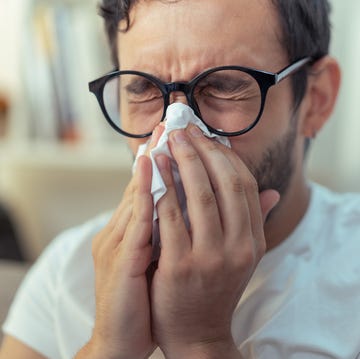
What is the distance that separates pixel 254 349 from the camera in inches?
37.6

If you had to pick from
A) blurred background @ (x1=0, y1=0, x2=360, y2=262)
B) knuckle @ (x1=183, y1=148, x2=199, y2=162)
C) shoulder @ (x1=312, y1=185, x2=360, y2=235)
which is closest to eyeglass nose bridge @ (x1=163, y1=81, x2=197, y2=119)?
knuckle @ (x1=183, y1=148, x2=199, y2=162)

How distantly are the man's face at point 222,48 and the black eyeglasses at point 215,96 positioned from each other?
17 mm

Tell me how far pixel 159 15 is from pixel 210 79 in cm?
15

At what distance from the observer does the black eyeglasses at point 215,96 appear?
3.05 feet

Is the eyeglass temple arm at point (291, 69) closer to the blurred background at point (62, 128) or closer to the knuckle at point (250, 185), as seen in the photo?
the knuckle at point (250, 185)

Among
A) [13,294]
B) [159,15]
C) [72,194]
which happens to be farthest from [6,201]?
[159,15]

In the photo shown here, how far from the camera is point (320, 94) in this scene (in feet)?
3.76

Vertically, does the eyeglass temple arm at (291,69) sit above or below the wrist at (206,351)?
above

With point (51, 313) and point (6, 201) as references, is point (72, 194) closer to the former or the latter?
point (6, 201)

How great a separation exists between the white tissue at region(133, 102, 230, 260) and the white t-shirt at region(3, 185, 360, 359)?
250mm

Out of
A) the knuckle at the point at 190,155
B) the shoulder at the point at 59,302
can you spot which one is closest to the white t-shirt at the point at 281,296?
the shoulder at the point at 59,302

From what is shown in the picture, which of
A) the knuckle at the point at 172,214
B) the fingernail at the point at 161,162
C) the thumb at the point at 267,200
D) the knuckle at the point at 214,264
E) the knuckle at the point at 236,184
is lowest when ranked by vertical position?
the knuckle at the point at 214,264

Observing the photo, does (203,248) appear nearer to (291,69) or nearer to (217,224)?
(217,224)

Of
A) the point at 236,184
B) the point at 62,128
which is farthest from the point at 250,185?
the point at 62,128
